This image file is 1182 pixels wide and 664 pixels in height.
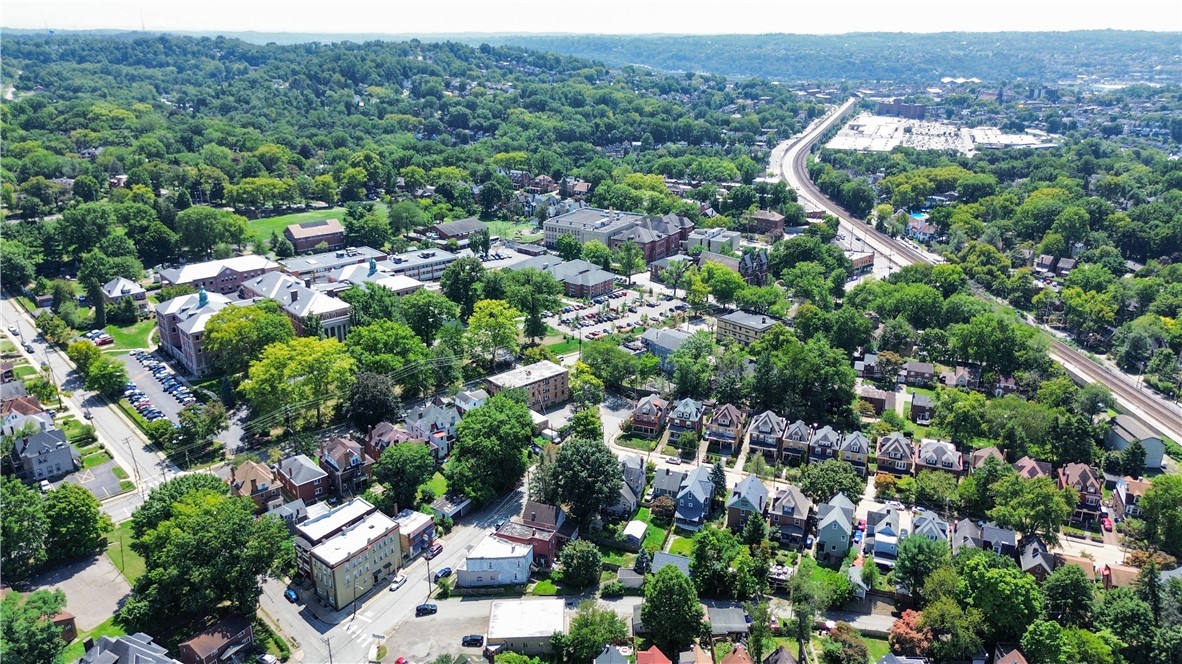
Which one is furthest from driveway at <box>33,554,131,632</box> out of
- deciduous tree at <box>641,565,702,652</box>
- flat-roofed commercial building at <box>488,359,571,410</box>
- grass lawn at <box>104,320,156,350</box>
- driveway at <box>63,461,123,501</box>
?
grass lawn at <box>104,320,156,350</box>

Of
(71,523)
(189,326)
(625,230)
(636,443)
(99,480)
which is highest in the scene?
(189,326)

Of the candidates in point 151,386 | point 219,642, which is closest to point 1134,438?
point 219,642

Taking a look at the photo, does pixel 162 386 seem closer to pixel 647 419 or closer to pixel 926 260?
pixel 647 419

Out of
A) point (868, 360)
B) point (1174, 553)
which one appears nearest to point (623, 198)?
point (868, 360)

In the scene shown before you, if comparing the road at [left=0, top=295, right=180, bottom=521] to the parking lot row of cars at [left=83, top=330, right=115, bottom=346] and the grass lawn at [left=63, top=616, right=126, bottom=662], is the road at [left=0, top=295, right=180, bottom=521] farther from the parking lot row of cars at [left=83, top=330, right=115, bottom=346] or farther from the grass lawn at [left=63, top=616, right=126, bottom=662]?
the grass lawn at [left=63, top=616, right=126, bottom=662]

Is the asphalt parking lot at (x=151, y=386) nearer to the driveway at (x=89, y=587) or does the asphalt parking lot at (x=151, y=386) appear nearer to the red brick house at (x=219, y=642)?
the driveway at (x=89, y=587)
